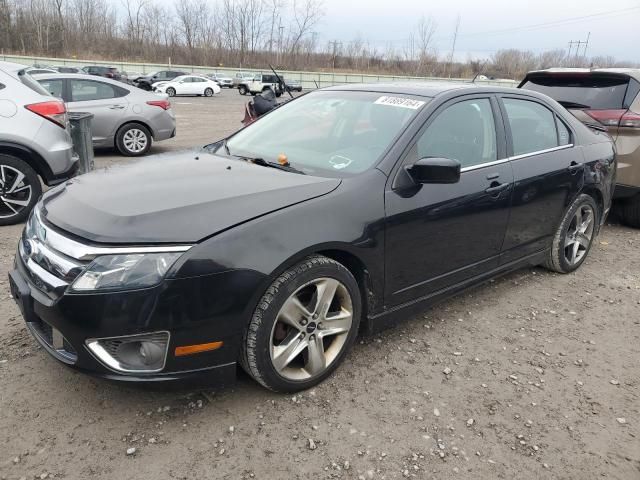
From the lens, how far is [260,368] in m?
2.47

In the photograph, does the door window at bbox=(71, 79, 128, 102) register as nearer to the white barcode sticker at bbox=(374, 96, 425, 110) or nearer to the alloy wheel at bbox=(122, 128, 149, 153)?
the alloy wheel at bbox=(122, 128, 149, 153)

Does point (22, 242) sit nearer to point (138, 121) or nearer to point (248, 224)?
point (248, 224)

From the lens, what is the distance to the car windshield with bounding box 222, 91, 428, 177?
3025 millimetres

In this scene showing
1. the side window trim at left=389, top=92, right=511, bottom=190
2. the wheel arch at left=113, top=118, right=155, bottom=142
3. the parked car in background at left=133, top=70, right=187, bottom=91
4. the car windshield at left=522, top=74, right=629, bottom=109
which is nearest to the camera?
the side window trim at left=389, top=92, right=511, bottom=190

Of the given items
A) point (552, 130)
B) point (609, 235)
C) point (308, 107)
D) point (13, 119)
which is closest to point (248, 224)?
point (308, 107)

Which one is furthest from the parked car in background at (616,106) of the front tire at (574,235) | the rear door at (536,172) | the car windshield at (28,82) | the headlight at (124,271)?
the car windshield at (28,82)

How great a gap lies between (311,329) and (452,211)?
1.20m

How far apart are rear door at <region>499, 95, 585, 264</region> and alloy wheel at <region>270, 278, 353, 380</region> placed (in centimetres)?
160

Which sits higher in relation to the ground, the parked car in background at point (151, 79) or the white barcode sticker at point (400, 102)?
the white barcode sticker at point (400, 102)

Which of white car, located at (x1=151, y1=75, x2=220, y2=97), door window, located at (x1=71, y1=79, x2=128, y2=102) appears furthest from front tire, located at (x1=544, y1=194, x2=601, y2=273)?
white car, located at (x1=151, y1=75, x2=220, y2=97)

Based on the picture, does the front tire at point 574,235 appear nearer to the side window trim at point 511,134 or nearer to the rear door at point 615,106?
the side window trim at point 511,134

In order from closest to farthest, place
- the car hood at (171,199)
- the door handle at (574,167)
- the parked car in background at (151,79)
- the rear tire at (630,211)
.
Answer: the car hood at (171,199)
the door handle at (574,167)
the rear tire at (630,211)
the parked car in background at (151,79)

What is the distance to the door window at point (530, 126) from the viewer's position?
3.74 m

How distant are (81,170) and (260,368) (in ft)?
18.2
